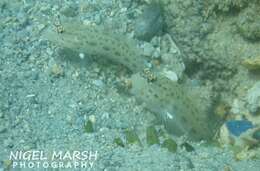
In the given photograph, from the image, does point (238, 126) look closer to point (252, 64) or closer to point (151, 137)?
point (252, 64)

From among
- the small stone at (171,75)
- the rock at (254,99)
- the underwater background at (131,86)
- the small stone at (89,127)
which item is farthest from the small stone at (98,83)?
the rock at (254,99)

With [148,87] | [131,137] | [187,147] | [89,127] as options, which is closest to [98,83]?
[148,87]

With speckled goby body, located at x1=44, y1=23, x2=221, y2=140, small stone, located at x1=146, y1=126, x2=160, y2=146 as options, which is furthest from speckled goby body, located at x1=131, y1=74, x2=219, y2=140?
small stone, located at x1=146, y1=126, x2=160, y2=146

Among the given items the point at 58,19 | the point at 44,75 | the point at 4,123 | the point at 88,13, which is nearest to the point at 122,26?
the point at 88,13

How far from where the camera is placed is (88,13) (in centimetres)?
585

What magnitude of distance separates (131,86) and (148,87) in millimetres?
410

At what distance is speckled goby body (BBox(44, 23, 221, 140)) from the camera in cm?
449

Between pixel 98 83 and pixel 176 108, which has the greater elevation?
pixel 98 83

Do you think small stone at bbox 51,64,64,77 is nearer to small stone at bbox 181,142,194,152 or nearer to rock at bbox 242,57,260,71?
small stone at bbox 181,142,194,152

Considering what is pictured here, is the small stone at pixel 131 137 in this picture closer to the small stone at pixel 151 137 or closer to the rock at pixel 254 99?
the small stone at pixel 151 137

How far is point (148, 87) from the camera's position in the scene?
4.66 meters

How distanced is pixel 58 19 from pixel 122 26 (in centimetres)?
89

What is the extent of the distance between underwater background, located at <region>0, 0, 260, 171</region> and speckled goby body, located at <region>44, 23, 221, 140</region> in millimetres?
12

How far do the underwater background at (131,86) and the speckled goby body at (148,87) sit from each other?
12 millimetres
